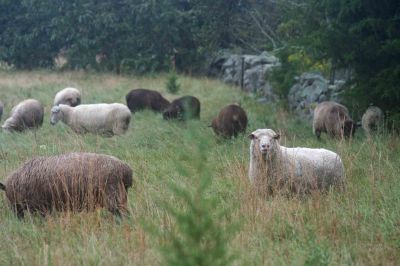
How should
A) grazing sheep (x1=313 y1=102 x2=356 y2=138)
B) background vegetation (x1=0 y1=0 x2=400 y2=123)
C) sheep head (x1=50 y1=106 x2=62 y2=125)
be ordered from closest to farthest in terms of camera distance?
grazing sheep (x1=313 y1=102 x2=356 y2=138) < sheep head (x1=50 y1=106 x2=62 y2=125) < background vegetation (x1=0 y1=0 x2=400 y2=123)

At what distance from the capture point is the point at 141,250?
194 inches

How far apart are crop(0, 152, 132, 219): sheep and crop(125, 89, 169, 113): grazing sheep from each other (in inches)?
446

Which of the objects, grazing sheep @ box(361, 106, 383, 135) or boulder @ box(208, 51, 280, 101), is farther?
boulder @ box(208, 51, 280, 101)

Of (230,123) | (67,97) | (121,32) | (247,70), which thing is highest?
(121,32)

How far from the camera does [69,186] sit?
20.7 ft

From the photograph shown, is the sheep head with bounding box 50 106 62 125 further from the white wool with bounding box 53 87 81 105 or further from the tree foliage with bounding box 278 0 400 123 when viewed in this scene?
the tree foliage with bounding box 278 0 400 123

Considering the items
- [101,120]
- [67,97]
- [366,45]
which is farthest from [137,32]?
[366,45]

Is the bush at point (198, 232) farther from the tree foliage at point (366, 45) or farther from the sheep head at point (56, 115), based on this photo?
the sheep head at point (56, 115)

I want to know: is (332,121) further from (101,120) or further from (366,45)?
(101,120)

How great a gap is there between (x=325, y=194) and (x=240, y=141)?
5009 mm

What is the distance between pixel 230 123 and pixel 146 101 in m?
5.46

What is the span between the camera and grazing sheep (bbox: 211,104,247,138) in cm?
1290

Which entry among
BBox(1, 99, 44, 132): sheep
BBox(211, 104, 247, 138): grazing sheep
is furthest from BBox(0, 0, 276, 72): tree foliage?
BBox(211, 104, 247, 138): grazing sheep

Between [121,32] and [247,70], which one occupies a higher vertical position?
[121,32]
